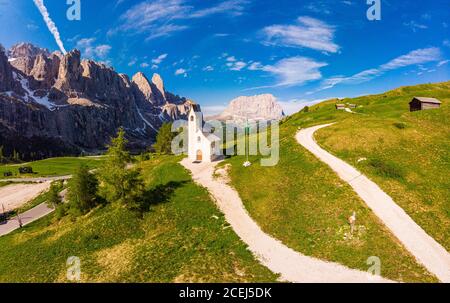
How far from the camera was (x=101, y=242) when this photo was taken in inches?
1471

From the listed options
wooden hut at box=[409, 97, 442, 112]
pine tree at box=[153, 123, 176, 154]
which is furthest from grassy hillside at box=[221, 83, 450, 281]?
pine tree at box=[153, 123, 176, 154]

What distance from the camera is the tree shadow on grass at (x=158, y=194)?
44594 mm

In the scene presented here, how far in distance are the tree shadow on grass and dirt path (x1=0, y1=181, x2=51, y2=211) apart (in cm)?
5477

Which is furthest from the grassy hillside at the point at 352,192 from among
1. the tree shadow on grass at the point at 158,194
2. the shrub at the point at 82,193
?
the shrub at the point at 82,193

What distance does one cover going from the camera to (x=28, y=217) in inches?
2704

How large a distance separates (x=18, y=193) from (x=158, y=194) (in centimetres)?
7380

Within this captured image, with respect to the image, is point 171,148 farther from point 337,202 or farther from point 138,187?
point 337,202

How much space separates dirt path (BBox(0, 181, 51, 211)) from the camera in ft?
274

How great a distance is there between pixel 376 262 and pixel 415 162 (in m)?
26.5

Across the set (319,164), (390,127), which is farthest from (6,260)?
(390,127)

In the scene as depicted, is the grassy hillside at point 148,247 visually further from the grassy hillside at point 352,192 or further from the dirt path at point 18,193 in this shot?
the dirt path at point 18,193

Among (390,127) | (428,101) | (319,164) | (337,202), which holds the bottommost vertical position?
(337,202)
